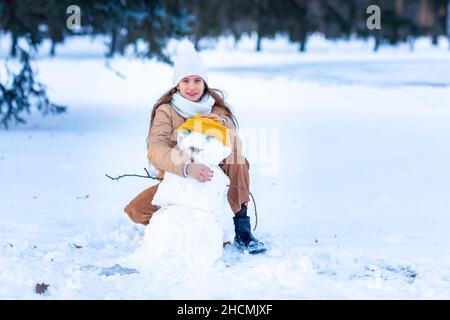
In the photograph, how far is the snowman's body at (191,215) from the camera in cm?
452

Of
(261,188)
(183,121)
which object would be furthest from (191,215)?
(261,188)

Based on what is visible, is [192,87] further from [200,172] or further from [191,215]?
[191,215]

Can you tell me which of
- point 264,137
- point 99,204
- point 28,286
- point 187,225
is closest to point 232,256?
point 187,225

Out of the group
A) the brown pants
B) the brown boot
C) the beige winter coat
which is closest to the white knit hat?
the beige winter coat

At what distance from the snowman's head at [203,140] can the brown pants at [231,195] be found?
0.25m

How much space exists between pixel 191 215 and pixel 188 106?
2.38 ft

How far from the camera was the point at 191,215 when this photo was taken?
15.1 ft

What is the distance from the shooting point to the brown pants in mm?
4945

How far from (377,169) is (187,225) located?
4.45 m

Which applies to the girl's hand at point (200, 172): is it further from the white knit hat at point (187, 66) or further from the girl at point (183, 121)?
the white knit hat at point (187, 66)

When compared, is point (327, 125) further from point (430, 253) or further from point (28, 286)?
point (28, 286)

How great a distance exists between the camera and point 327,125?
12.2 m

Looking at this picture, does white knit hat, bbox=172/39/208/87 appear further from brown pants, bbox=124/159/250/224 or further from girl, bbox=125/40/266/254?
brown pants, bbox=124/159/250/224
